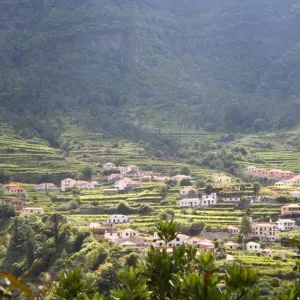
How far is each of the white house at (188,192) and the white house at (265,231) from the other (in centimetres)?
1184

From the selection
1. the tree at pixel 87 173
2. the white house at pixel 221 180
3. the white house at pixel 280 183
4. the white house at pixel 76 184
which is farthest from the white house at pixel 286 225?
the tree at pixel 87 173

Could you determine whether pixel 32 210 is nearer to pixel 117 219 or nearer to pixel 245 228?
pixel 117 219

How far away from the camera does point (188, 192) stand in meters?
59.7

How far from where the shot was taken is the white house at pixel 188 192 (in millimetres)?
59062

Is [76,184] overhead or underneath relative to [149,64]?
underneath

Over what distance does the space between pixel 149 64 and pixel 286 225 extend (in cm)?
8860

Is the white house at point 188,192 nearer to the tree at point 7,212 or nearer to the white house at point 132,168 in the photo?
the white house at point 132,168

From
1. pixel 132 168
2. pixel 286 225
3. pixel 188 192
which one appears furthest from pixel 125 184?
pixel 286 225

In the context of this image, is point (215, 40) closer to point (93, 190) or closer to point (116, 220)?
point (93, 190)

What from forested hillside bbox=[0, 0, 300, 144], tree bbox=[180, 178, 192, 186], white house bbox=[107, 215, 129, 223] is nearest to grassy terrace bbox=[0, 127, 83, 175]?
forested hillside bbox=[0, 0, 300, 144]

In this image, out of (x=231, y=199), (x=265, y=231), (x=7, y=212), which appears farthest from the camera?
(x=231, y=199)

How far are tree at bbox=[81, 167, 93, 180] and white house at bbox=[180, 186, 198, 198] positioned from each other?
14460 mm

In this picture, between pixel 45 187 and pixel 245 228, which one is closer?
pixel 245 228

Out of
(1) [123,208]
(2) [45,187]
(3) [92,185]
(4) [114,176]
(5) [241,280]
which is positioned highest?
(5) [241,280]
